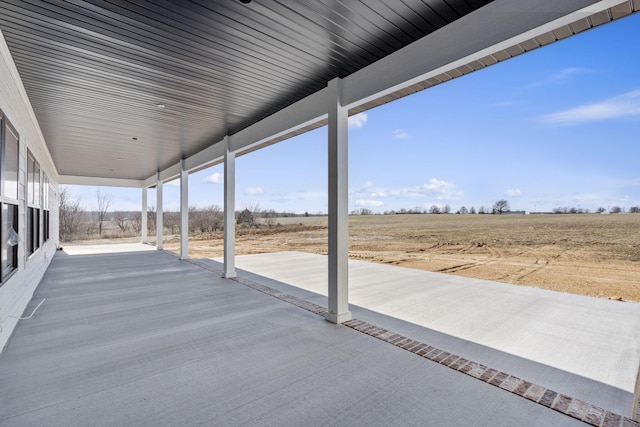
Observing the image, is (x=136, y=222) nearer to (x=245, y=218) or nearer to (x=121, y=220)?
(x=121, y=220)

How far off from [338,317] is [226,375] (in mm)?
1523

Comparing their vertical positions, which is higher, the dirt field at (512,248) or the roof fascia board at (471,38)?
the roof fascia board at (471,38)

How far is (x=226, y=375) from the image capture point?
2381 millimetres

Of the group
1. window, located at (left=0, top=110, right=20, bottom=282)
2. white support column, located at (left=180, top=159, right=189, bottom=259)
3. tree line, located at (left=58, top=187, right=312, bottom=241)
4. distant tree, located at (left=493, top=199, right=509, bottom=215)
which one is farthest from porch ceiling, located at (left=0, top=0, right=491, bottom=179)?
tree line, located at (left=58, top=187, right=312, bottom=241)

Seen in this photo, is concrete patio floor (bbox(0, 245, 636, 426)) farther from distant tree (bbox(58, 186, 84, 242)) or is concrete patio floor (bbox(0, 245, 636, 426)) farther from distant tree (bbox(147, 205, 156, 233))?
distant tree (bbox(147, 205, 156, 233))

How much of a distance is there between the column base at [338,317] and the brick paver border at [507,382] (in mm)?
56

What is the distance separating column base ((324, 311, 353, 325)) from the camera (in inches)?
140

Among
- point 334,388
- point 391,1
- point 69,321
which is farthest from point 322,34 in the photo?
point 69,321

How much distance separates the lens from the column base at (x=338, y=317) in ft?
11.6

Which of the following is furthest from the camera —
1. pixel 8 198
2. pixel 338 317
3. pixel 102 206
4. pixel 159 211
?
pixel 102 206

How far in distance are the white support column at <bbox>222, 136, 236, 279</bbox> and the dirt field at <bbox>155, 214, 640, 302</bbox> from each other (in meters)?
4.60

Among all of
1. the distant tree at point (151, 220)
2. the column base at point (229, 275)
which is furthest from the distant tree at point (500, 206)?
the distant tree at point (151, 220)

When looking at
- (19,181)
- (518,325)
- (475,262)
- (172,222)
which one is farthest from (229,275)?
(172,222)

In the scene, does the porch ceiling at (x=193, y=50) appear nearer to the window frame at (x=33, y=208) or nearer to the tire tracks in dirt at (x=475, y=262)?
the window frame at (x=33, y=208)
